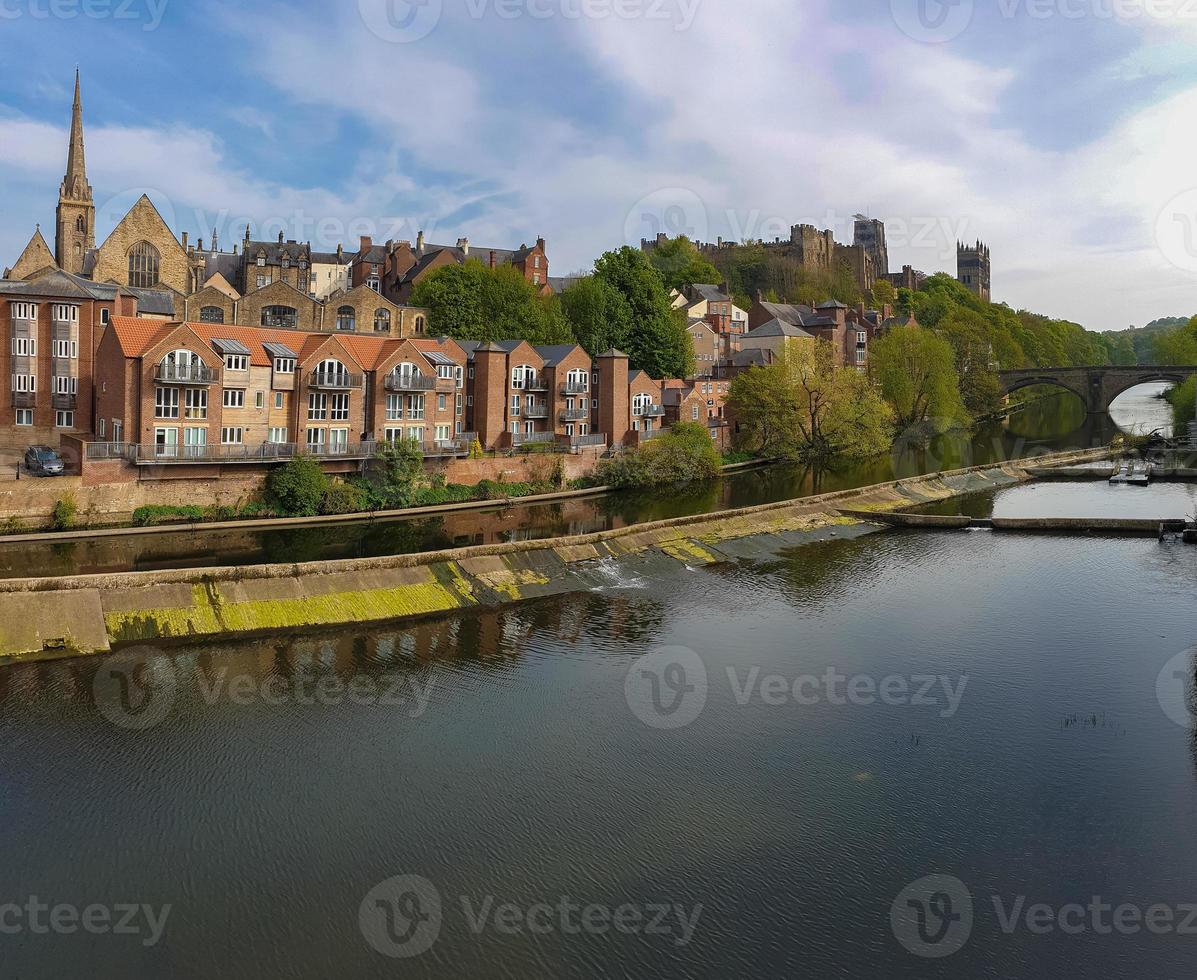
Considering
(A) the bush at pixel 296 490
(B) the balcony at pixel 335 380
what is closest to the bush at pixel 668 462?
(B) the balcony at pixel 335 380

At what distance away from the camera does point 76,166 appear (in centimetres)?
7106

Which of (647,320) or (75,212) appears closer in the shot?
(75,212)

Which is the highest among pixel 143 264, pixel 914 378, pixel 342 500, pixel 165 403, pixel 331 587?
pixel 143 264

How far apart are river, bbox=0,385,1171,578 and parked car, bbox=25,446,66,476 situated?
21.1 feet

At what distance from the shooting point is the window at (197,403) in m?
45.2

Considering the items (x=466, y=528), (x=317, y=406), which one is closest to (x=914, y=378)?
(x=466, y=528)

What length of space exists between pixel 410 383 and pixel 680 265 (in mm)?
73565

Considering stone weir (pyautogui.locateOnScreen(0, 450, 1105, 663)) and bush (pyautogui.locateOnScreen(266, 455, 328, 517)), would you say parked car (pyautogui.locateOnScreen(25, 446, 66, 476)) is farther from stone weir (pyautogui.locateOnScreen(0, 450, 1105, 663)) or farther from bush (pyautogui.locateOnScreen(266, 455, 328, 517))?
stone weir (pyautogui.locateOnScreen(0, 450, 1105, 663))

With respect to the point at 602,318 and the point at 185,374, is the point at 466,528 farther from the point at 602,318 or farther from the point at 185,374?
the point at 602,318

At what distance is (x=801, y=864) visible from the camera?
→ 55.5 ft

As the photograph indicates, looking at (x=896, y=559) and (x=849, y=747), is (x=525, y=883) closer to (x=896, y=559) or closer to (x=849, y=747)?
(x=849, y=747)

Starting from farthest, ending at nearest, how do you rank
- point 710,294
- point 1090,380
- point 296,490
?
point 1090,380, point 710,294, point 296,490

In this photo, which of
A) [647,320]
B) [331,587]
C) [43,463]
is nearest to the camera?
[331,587]

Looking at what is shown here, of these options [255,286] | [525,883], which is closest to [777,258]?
[255,286]
